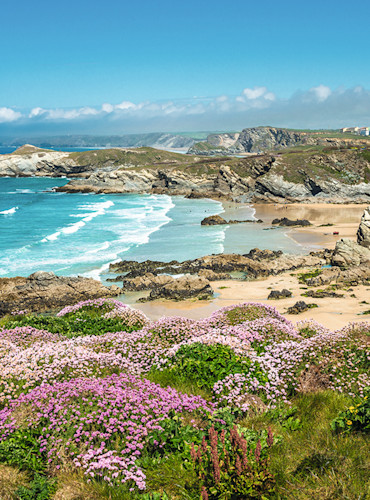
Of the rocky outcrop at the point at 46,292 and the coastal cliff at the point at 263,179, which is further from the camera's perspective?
the coastal cliff at the point at 263,179

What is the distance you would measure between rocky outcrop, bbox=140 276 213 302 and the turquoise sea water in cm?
853

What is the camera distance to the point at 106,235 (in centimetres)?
5031

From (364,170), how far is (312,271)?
247 feet

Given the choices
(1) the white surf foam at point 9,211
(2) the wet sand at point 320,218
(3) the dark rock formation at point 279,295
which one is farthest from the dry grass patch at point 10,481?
(1) the white surf foam at point 9,211

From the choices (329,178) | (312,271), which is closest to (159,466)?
(312,271)

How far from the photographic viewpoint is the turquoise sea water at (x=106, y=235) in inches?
1500

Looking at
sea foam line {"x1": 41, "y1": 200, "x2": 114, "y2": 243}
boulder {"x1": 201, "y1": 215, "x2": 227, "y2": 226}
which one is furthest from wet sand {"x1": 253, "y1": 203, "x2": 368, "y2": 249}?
sea foam line {"x1": 41, "y1": 200, "x2": 114, "y2": 243}

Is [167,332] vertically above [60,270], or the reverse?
[167,332]

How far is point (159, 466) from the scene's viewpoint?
5.21m

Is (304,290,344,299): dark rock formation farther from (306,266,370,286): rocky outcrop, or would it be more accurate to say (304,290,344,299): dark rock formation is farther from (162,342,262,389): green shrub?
(162,342,262,389): green shrub

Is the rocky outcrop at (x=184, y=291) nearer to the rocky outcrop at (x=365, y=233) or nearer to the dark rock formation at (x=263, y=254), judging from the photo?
the dark rock formation at (x=263, y=254)

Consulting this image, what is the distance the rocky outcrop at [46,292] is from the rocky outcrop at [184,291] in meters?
2.82

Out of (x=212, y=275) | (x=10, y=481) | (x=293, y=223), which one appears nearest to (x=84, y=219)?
(x=293, y=223)

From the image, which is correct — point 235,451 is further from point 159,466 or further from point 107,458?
point 107,458
